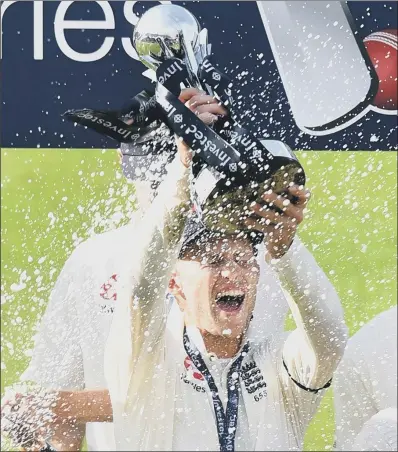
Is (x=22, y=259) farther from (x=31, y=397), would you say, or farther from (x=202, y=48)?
(x=202, y=48)

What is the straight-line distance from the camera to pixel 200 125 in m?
1.52

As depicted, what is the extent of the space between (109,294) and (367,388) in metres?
0.61

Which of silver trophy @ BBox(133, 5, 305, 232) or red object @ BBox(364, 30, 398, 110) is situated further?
red object @ BBox(364, 30, 398, 110)

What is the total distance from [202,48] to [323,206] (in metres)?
0.44

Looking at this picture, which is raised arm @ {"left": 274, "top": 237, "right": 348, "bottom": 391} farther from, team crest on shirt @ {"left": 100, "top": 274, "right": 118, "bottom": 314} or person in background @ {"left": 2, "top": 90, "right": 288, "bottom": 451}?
team crest on shirt @ {"left": 100, "top": 274, "right": 118, "bottom": 314}

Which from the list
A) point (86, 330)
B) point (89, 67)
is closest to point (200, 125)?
point (89, 67)

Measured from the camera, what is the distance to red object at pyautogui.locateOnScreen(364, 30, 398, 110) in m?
1.65

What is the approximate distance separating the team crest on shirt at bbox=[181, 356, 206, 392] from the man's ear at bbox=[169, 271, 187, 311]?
0.42ft

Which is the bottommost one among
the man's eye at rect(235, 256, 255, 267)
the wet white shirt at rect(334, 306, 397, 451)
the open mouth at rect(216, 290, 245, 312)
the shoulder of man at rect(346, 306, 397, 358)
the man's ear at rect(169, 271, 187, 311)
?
the wet white shirt at rect(334, 306, 397, 451)

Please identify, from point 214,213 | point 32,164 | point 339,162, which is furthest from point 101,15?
point 339,162

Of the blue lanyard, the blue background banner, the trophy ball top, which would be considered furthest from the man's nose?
the trophy ball top

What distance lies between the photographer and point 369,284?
1.64 meters

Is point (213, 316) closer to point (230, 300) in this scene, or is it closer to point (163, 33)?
point (230, 300)

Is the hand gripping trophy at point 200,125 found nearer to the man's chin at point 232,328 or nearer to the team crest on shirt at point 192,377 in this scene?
the man's chin at point 232,328
